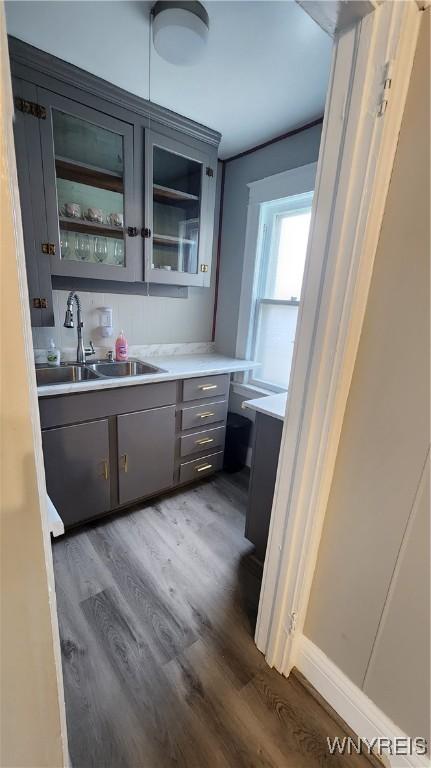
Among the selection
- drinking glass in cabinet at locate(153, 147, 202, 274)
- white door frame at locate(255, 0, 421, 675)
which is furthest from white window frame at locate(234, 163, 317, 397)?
white door frame at locate(255, 0, 421, 675)

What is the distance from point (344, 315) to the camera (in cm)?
86

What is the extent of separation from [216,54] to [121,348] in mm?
1543

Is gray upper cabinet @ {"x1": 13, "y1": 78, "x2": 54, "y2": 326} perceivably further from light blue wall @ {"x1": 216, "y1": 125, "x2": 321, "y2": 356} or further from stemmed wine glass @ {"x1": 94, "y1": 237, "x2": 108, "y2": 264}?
light blue wall @ {"x1": 216, "y1": 125, "x2": 321, "y2": 356}

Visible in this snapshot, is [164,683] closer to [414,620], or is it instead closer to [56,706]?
[56,706]

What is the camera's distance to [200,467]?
2.27 m

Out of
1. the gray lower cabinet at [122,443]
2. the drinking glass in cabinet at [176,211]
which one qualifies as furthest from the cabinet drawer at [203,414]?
the drinking glass in cabinet at [176,211]

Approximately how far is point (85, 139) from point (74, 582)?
2.21 m

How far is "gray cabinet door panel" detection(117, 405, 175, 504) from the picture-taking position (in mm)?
1815

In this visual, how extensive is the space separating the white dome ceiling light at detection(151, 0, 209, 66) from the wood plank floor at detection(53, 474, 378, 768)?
2.28m

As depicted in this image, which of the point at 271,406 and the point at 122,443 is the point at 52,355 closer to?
the point at 122,443

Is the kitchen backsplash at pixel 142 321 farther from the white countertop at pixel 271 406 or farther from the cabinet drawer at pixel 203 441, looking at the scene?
the white countertop at pixel 271 406

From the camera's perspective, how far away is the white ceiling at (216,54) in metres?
1.20

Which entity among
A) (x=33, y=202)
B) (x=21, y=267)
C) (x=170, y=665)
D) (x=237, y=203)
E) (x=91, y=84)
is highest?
(x=91, y=84)

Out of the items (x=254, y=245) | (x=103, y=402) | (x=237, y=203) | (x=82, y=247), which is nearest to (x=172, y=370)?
(x=103, y=402)
